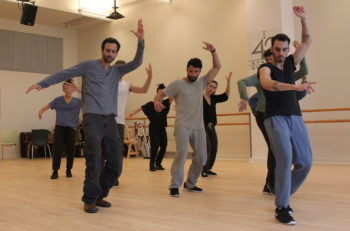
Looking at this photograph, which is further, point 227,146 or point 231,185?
point 227,146

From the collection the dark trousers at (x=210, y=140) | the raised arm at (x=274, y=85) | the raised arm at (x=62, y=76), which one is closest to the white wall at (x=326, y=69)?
the dark trousers at (x=210, y=140)

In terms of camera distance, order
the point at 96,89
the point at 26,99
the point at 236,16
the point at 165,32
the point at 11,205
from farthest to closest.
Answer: the point at 26,99 → the point at 165,32 → the point at 236,16 → the point at 11,205 → the point at 96,89

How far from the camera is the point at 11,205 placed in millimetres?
3402

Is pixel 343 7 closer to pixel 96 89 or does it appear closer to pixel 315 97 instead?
pixel 315 97

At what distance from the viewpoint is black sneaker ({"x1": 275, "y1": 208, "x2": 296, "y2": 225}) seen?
2.50 meters

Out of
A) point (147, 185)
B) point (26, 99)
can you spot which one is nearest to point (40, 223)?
point (147, 185)

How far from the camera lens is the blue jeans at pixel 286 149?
8.51 ft

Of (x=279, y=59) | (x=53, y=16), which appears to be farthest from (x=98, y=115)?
(x=53, y=16)

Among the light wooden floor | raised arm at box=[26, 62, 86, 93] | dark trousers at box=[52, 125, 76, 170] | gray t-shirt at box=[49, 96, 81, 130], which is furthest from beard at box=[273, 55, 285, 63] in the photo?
dark trousers at box=[52, 125, 76, 170]

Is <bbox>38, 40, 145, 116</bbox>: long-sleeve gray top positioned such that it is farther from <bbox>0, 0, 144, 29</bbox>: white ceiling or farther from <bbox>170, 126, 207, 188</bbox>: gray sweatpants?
<bbox>0, 0, 144, 29</bbox>: white ceiling

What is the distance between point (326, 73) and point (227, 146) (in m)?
2.62

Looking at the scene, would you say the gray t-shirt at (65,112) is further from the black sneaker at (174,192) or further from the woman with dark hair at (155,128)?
the black sneaker at (174,192)

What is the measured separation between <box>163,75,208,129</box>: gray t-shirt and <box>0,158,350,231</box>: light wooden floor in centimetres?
72

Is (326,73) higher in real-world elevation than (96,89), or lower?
→ higher
